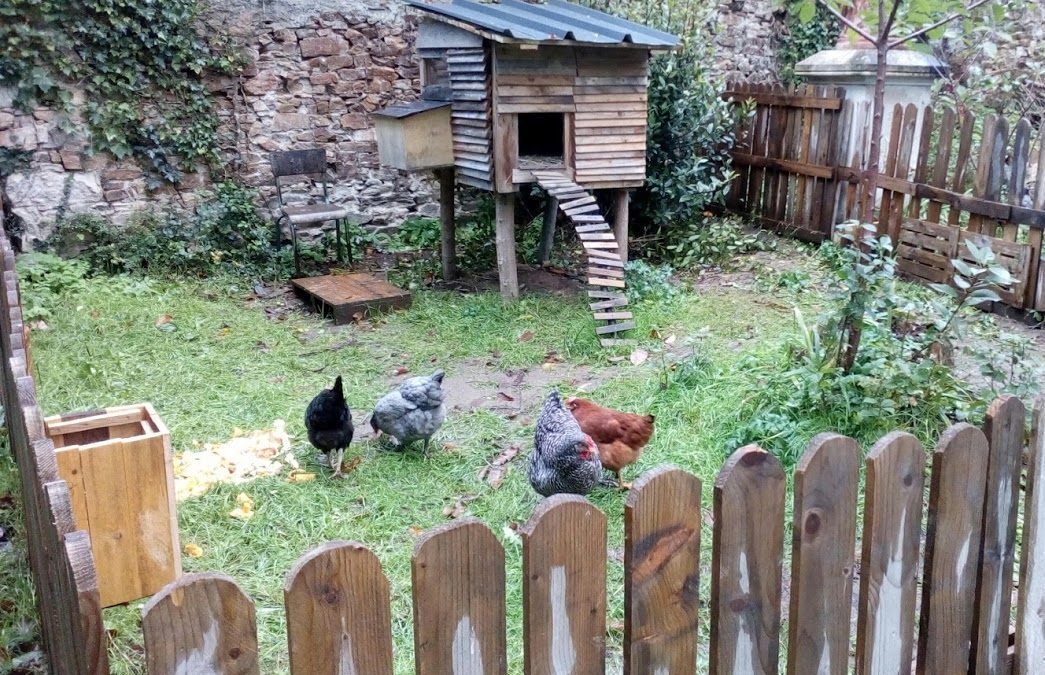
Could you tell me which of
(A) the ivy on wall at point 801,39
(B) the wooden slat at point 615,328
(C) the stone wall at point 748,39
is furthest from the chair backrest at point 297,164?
(A) the ivy on wall at point 801,39

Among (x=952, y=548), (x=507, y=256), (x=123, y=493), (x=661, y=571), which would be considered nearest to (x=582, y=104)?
(x=507, y=256)

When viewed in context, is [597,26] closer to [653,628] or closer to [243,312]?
[243,312]

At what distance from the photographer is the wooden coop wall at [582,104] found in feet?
22.4

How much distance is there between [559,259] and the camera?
8852 millimetres

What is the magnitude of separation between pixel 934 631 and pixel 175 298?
6.89 m

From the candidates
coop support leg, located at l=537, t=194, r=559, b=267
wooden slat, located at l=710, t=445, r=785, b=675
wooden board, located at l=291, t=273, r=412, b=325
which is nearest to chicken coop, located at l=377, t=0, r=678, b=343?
coop support leg, located at l=537, t=194, r=559, b=267

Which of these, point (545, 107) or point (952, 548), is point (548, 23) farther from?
point (952, 548)

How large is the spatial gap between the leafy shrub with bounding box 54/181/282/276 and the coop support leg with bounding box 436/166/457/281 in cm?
159

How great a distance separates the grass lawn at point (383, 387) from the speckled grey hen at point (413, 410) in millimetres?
160

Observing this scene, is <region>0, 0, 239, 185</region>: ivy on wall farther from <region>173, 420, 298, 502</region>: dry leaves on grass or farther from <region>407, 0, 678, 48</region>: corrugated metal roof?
<region>173, 420, 298, 502</region>: dry leaves on grass

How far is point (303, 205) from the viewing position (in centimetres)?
868

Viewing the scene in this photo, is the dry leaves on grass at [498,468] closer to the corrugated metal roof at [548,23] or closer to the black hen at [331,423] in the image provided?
the black hen at [331,423]

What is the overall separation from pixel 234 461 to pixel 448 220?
4.25 m

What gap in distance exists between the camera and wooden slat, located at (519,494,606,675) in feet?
4.44
